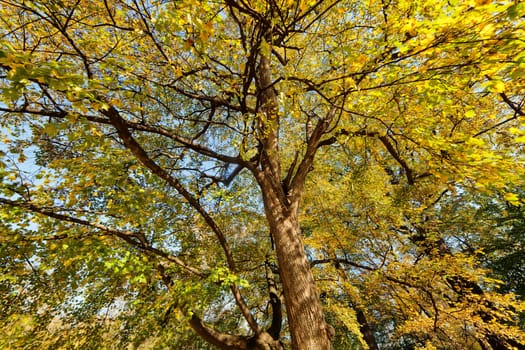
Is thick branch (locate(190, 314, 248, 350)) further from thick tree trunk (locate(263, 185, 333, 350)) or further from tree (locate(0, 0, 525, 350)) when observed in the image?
thick tree trunk (locate(263, 185, 333, 350))

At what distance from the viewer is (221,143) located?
245 inches

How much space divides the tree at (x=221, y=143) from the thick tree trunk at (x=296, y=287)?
2 cm

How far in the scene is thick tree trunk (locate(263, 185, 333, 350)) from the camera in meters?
2.43

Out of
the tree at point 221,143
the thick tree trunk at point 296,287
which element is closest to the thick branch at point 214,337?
the tree at point 221,143

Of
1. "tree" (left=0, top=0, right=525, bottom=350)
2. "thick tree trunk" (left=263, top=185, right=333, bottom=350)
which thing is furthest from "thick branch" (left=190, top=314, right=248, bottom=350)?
"thick tree trunk" (left=263, top=185, right=333, bottom=350)

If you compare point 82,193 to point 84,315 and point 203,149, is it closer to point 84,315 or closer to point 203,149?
point 203,149

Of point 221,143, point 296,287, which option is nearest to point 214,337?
point 296,287

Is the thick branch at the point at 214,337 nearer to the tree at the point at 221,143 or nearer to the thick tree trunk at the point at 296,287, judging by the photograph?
the tree at the point at 221,143

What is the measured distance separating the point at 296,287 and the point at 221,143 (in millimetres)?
4440

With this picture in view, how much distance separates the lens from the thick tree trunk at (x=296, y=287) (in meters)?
2.43

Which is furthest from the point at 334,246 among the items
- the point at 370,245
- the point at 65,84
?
the point at 65,84

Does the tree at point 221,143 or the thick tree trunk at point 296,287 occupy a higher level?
the tree at point 221,143

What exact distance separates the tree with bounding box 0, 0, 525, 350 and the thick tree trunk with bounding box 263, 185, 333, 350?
0.02m

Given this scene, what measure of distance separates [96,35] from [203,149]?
2.01 m
